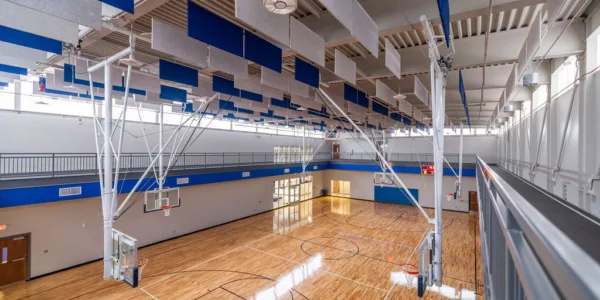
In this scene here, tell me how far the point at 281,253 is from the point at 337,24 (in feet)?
30.4

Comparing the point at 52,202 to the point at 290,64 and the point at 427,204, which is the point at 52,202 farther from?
the point at 427,204

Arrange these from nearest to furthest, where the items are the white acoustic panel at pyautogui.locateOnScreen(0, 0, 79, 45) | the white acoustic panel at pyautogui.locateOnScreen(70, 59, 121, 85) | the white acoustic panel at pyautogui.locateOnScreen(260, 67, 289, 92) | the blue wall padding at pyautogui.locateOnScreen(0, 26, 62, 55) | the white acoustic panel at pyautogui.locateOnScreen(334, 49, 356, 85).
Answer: the white acoustic panel at pyautogui.locateOnScreen(0, 0, 79, 45) < the blue wall padding at pyautogui.locateOnScreen(0, 26, 62, 55) < the white acoustic panel at pyautogui.locateOnScreen(334, 49, 356, 85) < the white acoustic panel at pyautogui.locateOnScreen(260, 67, 289, 92) < the white acoustic panel at pyautogui.locateOnScreen(70, 59, 121, 85)

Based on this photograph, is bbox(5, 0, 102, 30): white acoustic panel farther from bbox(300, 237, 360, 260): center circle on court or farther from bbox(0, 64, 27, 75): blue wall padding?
bbox(300, 237, 360, 260): center circle on court

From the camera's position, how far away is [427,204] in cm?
2088

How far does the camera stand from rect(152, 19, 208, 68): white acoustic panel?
464 centimetres

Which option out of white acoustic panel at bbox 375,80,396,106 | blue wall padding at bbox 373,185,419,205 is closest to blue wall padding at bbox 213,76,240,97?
white acoustic panel at bbox 375,80,396,106

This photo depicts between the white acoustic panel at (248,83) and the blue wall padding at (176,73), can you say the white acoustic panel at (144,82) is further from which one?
the white acoustic panel at (248,83)

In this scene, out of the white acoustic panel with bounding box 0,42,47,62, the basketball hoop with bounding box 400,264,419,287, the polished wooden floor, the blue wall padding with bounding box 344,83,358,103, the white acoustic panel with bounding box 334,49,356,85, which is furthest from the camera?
the blue wall padding with bounding box 344,83,358,103

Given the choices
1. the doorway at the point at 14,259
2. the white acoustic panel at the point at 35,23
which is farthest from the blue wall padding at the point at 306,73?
the doorway at the point at 14,259

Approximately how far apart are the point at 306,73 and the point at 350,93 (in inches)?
152

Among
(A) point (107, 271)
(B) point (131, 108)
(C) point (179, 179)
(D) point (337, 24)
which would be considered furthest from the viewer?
(B) point (131, 108)

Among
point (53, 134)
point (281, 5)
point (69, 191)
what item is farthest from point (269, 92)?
point (53, 134)

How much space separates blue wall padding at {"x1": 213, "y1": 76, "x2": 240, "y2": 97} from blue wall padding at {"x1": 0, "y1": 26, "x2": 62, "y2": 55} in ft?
11.4

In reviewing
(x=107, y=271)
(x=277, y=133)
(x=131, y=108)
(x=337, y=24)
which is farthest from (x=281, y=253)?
(x=277, y=133)
